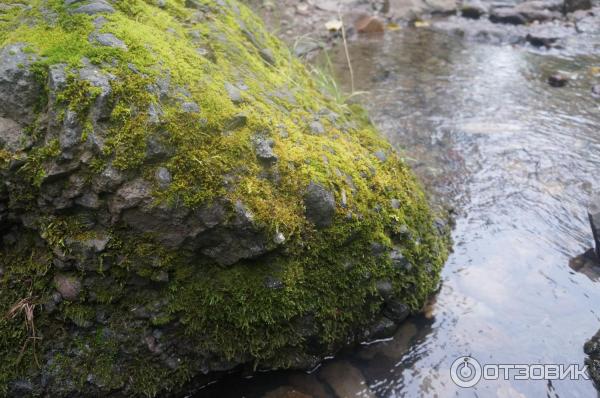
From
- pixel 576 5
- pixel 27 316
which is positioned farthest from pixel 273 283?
pixel 576 5

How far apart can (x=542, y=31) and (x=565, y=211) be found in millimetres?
6887

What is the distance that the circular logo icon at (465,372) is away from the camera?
2922 millimetres

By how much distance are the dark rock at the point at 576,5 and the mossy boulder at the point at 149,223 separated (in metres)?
10.7

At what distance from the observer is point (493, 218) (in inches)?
169

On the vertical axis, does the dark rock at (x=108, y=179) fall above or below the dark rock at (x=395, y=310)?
above

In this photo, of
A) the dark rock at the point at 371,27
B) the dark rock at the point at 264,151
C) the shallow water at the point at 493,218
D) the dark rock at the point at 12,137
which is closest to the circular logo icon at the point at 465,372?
the shallow water at the point at 493,218

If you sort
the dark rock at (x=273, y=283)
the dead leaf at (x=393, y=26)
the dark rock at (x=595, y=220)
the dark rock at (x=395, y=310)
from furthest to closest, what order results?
the dead leaf at (x=393, y=26), the dark rock at (x=595, y=220), the dark rock at (x=395, y=310), the dark rock at (x=273, y=283)

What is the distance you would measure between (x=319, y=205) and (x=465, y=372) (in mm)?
1388

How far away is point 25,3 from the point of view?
306cm

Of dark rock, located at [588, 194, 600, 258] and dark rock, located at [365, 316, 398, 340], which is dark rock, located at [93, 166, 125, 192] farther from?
dark rock, located at [588, 194, 600, 258]

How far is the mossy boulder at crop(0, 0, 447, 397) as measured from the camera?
97.7 inches

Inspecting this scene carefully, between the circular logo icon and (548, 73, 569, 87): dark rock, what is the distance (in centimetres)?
553

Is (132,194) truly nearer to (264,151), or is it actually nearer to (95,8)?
(264,151)

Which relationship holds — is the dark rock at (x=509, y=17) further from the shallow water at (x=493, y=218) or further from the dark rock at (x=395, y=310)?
the dark rock at (x=395, y=310)
